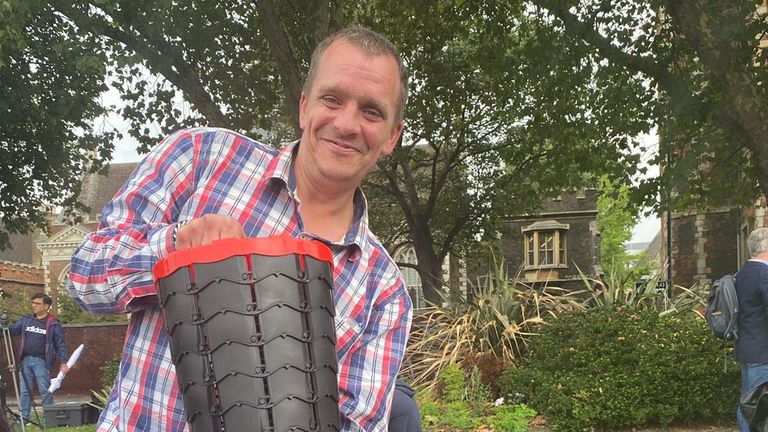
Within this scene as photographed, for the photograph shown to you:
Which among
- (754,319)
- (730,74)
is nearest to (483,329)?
(754,319)

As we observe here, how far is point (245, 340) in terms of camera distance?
1.21 metres

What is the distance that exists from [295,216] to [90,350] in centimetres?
2382

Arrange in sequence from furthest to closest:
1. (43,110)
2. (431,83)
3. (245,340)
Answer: (431,83) < (43,110) < (245,340)

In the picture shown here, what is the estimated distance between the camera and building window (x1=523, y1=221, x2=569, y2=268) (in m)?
49.5

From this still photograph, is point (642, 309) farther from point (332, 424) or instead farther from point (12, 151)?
point (12, 151)

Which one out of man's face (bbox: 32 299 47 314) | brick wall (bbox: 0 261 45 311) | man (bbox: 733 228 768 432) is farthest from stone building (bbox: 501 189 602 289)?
man (bbox: 733 228 768 432)

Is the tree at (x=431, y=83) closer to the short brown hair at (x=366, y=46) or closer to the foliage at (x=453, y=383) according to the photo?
the foliage at (x=453, y=383)

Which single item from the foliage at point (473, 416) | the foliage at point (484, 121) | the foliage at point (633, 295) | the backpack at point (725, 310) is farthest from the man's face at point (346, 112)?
the foliage at point (484, 121)

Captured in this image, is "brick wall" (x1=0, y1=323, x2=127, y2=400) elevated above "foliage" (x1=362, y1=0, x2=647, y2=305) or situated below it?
below

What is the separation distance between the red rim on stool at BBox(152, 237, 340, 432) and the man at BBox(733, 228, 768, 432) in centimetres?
621

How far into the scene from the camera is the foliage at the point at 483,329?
8734mm

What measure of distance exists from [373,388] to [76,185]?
16479 mm

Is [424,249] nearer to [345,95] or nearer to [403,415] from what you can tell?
[403,415]

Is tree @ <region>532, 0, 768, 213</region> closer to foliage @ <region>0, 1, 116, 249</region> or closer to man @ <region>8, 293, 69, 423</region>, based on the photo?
foliage @ <region>0, 1, 116, 249</region>
